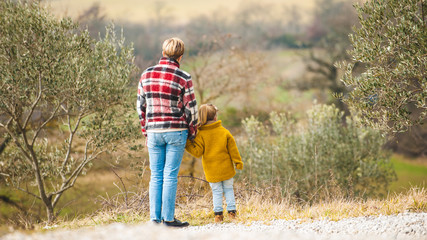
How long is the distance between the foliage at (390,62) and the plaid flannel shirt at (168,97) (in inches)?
151

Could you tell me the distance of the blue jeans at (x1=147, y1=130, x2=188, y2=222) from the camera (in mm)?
5789

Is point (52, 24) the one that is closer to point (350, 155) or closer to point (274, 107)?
point (350, 155)

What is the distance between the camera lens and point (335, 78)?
3130 cm

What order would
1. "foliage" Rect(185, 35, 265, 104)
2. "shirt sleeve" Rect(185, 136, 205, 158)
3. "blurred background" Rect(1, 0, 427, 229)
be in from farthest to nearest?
"foliage" Rect(185, 35, 265, 104), "blurred background" Rect(1, 0, 427, 229), "shirt sleeve" Rect(185, 136, 205, 158)

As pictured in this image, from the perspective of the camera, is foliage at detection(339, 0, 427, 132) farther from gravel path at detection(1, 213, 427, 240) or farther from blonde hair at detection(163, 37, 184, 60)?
blonde hair at detection(163, 37, 184, 60)

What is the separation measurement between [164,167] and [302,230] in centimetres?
232

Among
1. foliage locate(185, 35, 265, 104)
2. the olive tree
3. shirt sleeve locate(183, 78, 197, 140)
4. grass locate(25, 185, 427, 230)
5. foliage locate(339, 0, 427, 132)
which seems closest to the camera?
shirt sleeve locate(183, 78, 197, 140)

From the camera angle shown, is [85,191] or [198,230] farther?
[85,191]

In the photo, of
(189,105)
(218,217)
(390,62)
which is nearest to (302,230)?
(218,217)

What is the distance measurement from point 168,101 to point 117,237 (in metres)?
2.12

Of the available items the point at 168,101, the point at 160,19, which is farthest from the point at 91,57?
the point at 160,19

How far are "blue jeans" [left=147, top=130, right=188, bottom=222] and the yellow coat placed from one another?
562 mm

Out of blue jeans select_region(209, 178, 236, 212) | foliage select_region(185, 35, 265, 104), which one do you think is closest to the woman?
blue jeans select_region(209, 178, 236, 212)

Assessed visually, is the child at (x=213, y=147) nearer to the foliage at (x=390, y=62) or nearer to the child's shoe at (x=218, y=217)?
the child's shoe at (x=218, y=217)
